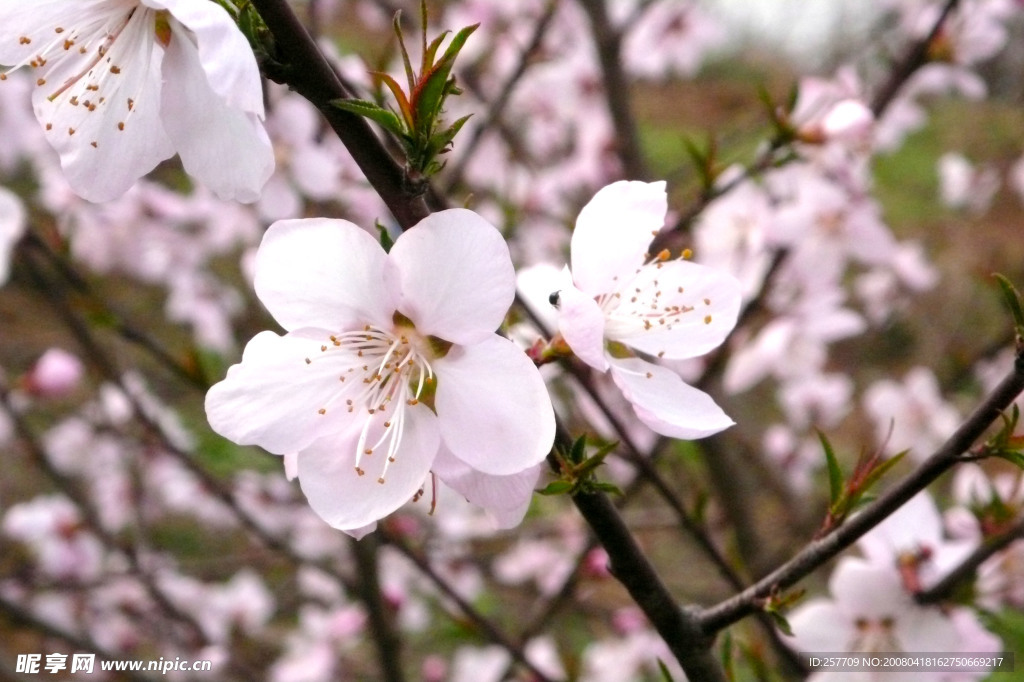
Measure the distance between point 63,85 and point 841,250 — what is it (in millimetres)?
1776

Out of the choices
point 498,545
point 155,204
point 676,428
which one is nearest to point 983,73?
point 498,545

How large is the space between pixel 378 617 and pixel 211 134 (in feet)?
4.77

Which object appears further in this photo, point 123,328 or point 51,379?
point 51,379

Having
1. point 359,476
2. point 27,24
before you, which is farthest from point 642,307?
point 27,24

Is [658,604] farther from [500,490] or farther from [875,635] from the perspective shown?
[875,635]

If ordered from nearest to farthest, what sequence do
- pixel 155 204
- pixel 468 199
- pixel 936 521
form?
1. pixel 468 199
2. pixel 936 521
3. pixel 155 204

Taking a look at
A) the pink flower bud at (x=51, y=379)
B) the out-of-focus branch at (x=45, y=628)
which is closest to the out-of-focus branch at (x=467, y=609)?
the out-of-focus branch at (x=45, y=628)

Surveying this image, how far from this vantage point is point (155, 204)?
7.70ft

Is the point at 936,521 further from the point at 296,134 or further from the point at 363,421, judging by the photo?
the point at 296,134

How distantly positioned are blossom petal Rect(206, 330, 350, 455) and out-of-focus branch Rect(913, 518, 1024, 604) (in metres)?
0.80

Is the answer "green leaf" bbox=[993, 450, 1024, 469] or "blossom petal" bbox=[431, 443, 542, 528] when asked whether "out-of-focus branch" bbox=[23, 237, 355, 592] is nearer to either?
"blossom petal" bbox=[431, 443, 542, 528]

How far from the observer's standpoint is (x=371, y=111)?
21.6 inches

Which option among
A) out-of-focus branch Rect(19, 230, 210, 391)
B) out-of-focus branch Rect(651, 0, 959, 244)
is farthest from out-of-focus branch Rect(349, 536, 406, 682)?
out-of-focus branch Rect(651, 0, 959, 244)

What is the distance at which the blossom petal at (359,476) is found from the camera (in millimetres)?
685
